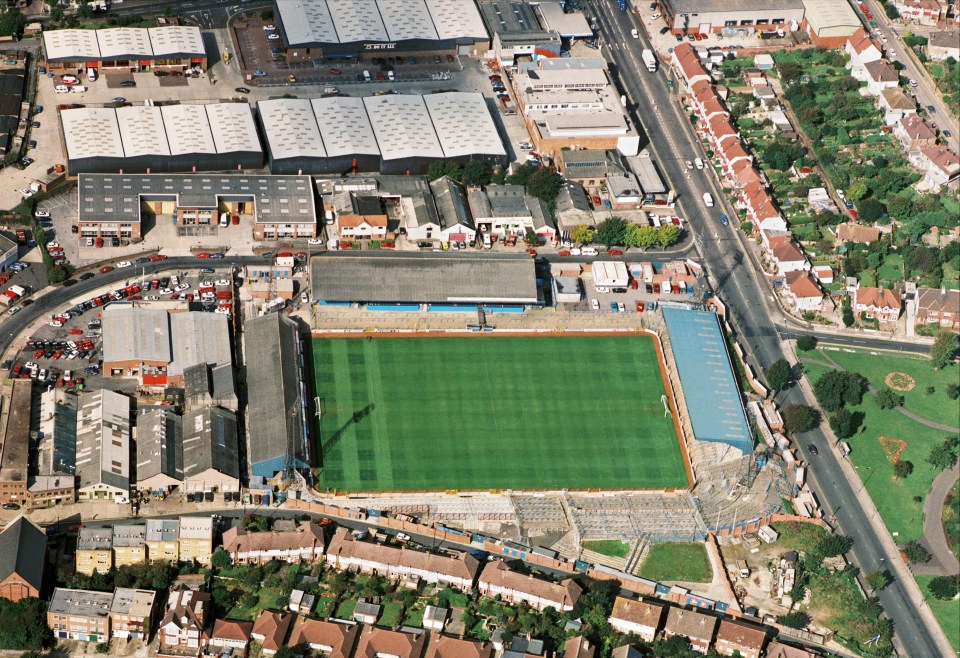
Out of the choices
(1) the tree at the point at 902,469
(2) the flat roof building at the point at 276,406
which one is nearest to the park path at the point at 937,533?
(1) the tree at the point at 902,469

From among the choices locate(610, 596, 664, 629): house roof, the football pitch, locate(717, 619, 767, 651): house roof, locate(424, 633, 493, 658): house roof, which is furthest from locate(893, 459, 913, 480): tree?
locate(424, 633, 493, 658): house roof

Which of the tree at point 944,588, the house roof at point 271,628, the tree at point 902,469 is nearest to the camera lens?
the house roof at point 271,628

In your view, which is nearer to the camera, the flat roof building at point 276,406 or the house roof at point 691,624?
the house roof at point 691,624

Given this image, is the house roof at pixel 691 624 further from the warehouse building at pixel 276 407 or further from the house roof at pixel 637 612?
the warehouse building at pixel 276 407

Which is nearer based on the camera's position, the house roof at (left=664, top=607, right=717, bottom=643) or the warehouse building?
the house roof at (left=664, top=607, right=717, bottom=643)

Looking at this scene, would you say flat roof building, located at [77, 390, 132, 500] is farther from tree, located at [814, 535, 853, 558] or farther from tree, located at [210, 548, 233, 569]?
tree, located at [814, 535, 853, 558]

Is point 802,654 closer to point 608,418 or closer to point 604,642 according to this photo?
point 604,642

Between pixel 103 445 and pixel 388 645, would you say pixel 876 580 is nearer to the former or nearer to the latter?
pixel 388 645
